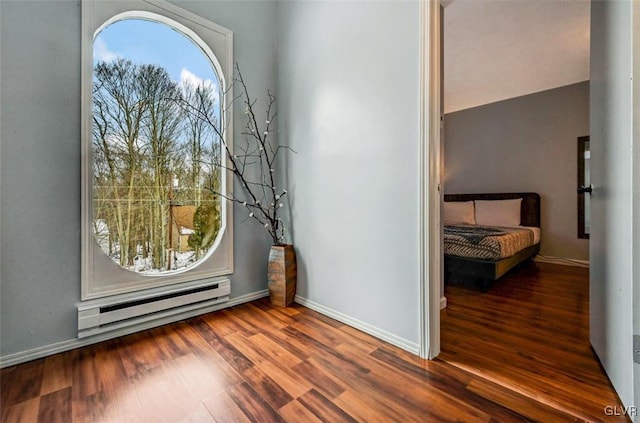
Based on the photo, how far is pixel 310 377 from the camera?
135cm

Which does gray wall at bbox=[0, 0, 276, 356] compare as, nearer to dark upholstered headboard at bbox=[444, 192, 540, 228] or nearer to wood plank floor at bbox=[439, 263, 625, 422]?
wood plank floor at bbox=[439, 263, 625, 422]

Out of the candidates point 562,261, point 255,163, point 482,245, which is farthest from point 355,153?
point 562,261

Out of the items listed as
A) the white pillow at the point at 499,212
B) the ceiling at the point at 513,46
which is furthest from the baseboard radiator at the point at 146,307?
the white pillow at the point at 499,212

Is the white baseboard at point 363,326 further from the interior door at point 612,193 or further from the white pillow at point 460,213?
the white pillow at point 460,213

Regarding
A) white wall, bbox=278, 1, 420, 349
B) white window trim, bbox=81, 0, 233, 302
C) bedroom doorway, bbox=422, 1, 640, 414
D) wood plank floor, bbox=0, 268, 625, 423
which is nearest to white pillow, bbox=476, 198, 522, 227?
wood plank floor, bbox=0, 268, 625, 423

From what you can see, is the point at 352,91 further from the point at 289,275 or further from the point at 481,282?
the point at 481,282

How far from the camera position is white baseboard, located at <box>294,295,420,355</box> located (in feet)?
5.23

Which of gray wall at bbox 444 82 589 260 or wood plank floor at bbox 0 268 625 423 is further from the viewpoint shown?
gray wall at bbox 444 82 589 260

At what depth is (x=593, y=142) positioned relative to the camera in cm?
149

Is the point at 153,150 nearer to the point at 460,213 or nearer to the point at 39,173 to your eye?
the point at 39,173

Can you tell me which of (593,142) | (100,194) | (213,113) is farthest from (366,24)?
(100,194)

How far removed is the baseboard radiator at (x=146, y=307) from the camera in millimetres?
1667

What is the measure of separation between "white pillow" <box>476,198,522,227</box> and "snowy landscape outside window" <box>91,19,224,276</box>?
12.6ft

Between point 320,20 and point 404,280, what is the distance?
201cm
